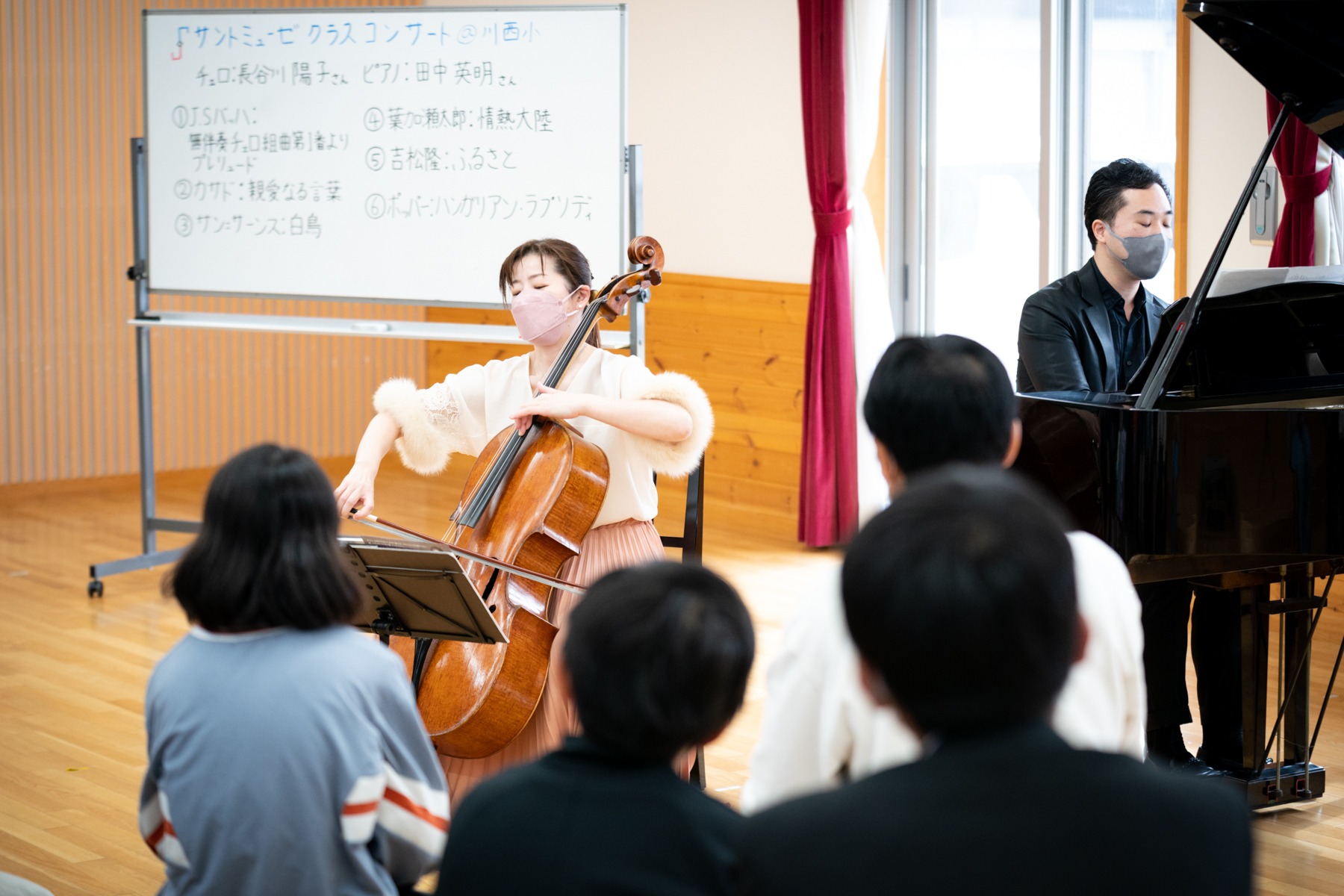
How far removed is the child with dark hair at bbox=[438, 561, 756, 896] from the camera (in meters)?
0.89

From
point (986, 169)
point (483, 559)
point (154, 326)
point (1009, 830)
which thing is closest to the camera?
point (1009, 830)

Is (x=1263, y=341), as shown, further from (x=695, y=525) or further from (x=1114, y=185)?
(x=695, y=525)

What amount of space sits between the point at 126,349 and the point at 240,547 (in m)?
5.21

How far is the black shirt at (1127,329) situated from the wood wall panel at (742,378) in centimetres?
236

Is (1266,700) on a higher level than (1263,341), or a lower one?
lower

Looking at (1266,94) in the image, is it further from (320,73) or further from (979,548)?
(979,548)

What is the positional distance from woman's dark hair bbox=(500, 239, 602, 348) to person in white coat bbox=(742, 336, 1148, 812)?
1247mm

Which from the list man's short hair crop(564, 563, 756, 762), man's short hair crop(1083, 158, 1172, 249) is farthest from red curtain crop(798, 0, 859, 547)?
man's short hair crop(564, 563, 756, 762)

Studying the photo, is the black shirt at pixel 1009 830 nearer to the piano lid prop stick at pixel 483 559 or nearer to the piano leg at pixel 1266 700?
the piano lid prop stick at pixel 483 559

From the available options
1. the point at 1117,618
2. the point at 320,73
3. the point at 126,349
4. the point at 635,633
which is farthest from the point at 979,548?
the point at 126,349

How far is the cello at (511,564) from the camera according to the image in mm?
2094

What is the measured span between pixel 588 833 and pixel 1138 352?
2193 mm

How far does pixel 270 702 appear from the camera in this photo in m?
1.27

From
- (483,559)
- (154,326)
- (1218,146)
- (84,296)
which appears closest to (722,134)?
(1218,146)
